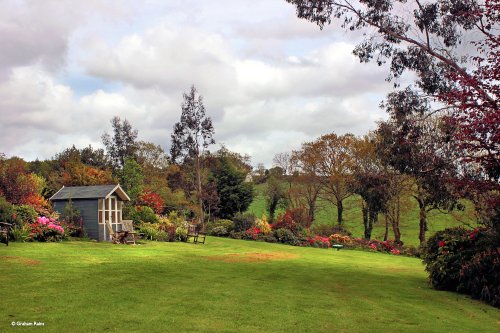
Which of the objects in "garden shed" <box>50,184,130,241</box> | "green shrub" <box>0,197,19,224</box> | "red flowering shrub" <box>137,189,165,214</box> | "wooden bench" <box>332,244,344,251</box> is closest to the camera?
"green shrub" <box>0,197,19,224</box>

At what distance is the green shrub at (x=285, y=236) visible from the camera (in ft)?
104

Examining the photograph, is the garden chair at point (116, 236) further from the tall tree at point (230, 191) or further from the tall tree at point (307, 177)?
the tall tree at point (307, 177)

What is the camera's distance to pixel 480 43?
44.3 ft

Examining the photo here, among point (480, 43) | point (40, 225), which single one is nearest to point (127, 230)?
point (40, 225)

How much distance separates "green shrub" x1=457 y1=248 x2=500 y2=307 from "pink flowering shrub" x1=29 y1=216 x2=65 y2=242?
16648mm

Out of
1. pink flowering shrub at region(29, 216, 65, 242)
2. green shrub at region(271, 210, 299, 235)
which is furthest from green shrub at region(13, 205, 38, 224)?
green shrub at region(271, 210, 299, 235)

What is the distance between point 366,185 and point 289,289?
44.4 feet

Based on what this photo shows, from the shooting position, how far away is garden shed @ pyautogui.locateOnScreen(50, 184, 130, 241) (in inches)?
974

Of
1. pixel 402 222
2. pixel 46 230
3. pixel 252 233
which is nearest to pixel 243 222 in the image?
pixel 252 233

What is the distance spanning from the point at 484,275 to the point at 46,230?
1733 centimetres

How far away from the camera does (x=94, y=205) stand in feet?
81.9

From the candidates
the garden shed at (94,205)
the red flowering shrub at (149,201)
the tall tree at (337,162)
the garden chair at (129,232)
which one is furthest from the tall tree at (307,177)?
the garden chair at (129,232)

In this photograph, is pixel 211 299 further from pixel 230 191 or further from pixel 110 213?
pixel 230 191

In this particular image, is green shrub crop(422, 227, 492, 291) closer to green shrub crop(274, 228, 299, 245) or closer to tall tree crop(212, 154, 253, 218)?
green shrub crop(274, 228, 299, 245)
